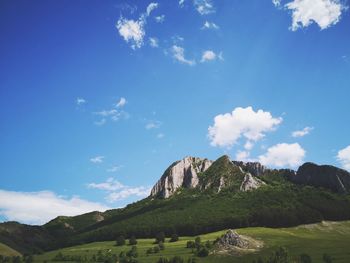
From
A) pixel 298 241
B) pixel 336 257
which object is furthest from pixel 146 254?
pixel 336 257

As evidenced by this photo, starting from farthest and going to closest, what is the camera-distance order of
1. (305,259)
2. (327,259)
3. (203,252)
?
1. (203,252)
2. (305,259)
3. (327,259)

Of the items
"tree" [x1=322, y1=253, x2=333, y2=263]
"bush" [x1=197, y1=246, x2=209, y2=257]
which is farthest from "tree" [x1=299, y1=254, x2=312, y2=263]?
"bush" [x1=197, y1=246, x2=209, y2=257]

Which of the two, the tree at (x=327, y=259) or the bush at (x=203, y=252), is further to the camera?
the bush at (x=203, y=252)

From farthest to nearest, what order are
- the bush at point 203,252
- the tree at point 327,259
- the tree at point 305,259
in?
the bush at point 203,252, the tree at point 305,259, the tree at point 327,259

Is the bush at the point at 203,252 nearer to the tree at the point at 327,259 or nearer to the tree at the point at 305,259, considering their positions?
the tree at the point at 305,259

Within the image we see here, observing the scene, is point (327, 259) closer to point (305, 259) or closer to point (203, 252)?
point (305, 259)

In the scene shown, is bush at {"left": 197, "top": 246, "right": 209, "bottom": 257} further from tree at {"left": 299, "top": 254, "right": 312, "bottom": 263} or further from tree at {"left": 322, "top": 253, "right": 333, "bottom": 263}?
tree at {"left": 322, "top": 253, "right": 333, "bottom": 263}

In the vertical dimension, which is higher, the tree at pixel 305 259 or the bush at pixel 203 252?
the bush at pixel 203 252

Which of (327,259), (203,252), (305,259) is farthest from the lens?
(203,252)

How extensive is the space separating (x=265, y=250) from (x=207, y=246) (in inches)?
1138

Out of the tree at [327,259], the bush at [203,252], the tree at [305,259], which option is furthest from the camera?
the bush at [203,252]

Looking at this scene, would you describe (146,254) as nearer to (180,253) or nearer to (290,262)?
(180,253)

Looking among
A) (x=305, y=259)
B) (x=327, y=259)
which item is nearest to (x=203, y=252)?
(x=305, y=259)

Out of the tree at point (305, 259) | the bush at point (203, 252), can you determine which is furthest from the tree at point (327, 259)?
the bush at point (203, 252)
